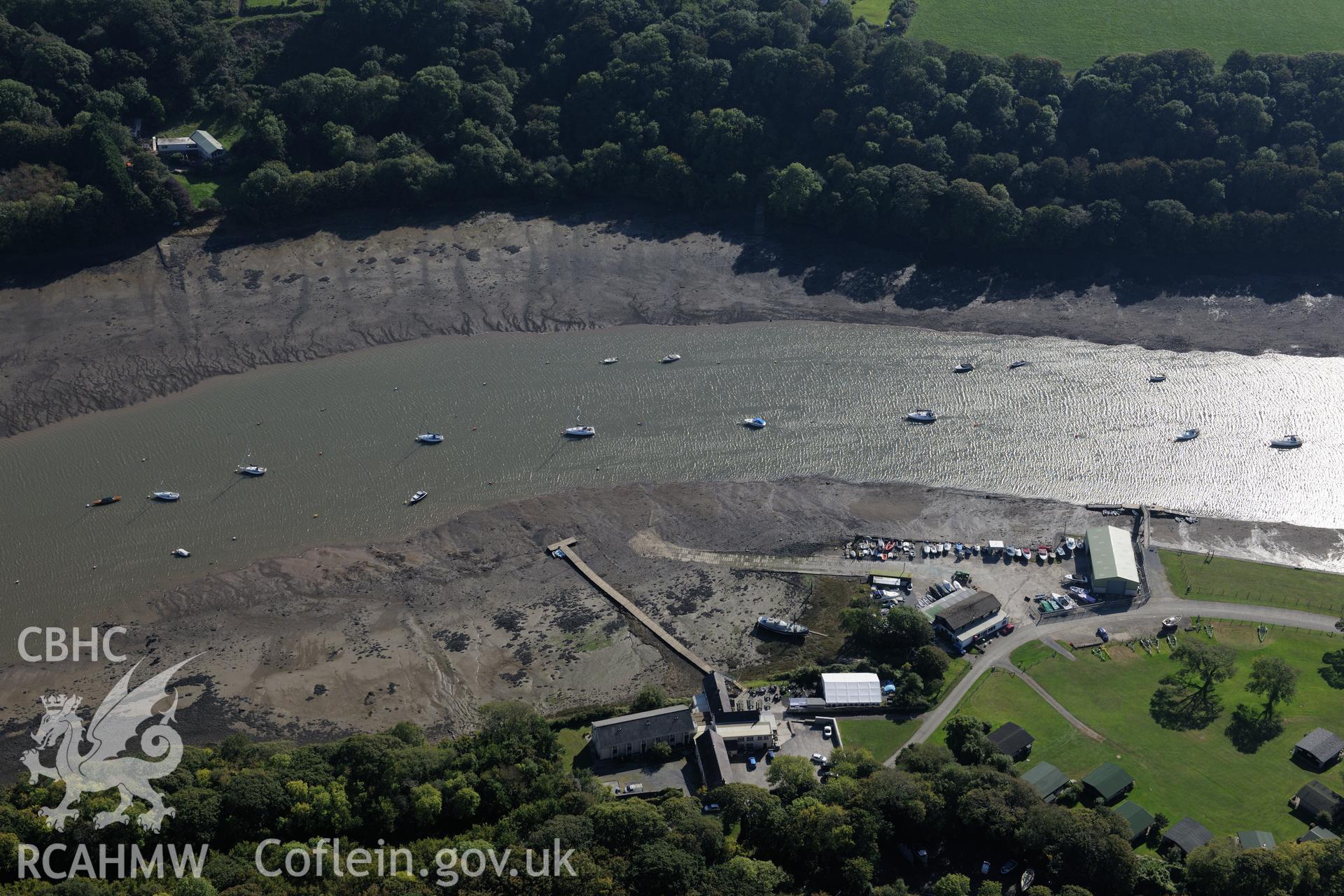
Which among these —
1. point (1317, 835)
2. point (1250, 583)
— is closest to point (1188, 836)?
point (1317, 835)

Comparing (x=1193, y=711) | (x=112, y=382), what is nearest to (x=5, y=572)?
(x=112, y=382)

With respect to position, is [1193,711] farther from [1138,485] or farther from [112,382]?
[112,382]

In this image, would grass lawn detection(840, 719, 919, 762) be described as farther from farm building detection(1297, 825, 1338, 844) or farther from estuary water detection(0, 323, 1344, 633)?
estuary water detection(0, 323, 1344, 633)

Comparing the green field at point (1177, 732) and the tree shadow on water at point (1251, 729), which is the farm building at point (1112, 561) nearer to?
the green field at point (1177, 732)

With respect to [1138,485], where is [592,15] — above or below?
above

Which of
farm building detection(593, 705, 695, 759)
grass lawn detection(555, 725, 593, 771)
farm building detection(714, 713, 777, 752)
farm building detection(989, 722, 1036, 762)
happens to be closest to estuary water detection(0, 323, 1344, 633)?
grass lawn detection(555, 725, 593, 771)

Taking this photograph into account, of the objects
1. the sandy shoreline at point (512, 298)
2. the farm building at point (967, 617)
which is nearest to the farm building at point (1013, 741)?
the farm building at point (967, 617)

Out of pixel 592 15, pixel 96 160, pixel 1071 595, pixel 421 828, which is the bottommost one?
pixel 421 828

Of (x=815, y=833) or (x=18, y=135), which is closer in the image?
(x=815, y=833)
